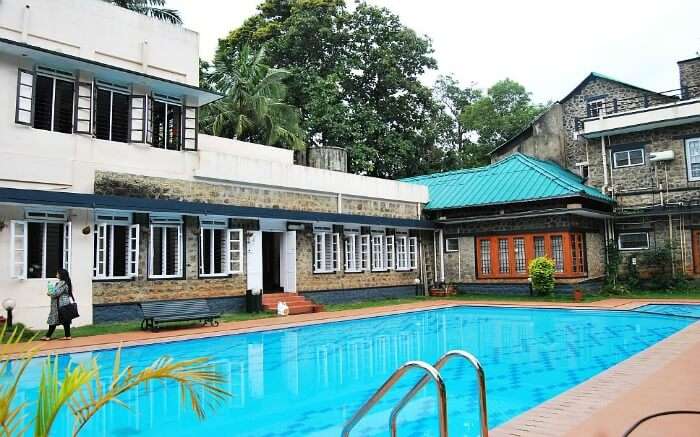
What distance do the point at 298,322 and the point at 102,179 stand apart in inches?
229

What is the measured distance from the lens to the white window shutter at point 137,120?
45.9ft

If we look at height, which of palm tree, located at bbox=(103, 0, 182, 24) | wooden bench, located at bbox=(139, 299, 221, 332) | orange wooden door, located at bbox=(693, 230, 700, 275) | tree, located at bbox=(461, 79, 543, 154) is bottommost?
wooden bench, located at bbox=(139, 299, 221, 332)

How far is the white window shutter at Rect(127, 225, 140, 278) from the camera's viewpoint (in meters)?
13.4

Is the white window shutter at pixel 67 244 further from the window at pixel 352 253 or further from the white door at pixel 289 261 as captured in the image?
the window at pixel 352 253

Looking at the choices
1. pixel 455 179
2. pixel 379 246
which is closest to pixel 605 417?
pixel 379 246

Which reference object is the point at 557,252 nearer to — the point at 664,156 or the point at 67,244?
the point at 664,156

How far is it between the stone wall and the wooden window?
8052 mm

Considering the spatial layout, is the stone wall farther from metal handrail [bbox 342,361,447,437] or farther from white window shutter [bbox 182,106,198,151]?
metal handrail [bbox 342,361,447,437]

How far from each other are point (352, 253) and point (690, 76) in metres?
15.6

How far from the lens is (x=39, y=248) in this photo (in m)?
12.1

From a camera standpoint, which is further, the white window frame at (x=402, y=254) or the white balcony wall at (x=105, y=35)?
the white window frame at (x=402, y=254)

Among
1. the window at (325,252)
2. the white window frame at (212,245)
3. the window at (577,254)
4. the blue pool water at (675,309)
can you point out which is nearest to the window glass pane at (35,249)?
the white window frame at (212,245)

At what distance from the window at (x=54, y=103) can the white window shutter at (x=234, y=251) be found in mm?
4936

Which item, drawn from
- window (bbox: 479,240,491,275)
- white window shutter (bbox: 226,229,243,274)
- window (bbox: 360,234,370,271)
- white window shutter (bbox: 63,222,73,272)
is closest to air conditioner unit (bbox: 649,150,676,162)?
window (bbox: 479,240,491,275)
